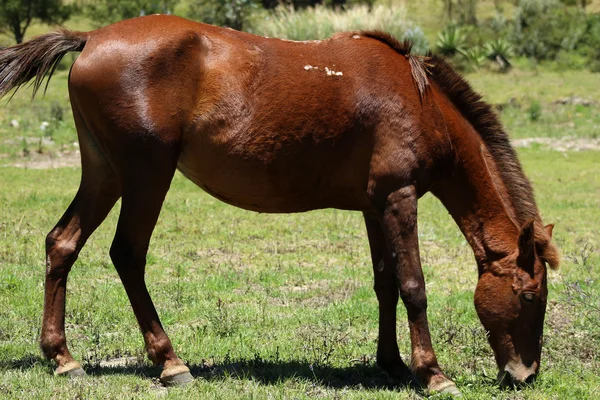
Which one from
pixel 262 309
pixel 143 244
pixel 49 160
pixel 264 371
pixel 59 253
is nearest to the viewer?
pixel 143 244

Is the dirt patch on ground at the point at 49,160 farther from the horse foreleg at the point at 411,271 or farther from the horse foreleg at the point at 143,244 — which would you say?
the horse foreleg at the point at 411,271

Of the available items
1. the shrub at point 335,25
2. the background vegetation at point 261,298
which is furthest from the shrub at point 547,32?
the background vegetation at point 261,298

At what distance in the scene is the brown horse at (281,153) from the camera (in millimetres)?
5191

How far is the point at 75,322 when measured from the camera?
656cm

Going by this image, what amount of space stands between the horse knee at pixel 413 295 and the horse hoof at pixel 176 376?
147 cm

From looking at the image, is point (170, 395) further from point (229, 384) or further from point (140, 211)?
point (140, 211)

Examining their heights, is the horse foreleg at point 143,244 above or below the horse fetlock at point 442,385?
above

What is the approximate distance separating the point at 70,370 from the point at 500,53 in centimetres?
2754

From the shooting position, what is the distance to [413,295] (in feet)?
17.4

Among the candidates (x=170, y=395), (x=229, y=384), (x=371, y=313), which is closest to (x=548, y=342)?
(x=371, y=313)

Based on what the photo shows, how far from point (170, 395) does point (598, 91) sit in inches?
843

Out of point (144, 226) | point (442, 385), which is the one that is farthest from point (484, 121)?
point (144, 226)

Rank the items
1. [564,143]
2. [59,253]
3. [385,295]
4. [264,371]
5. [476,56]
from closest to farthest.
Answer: [59,253]
[264,371]
[385,295]
[564,143]
[476,56]

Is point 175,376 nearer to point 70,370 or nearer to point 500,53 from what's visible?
point 70,370
